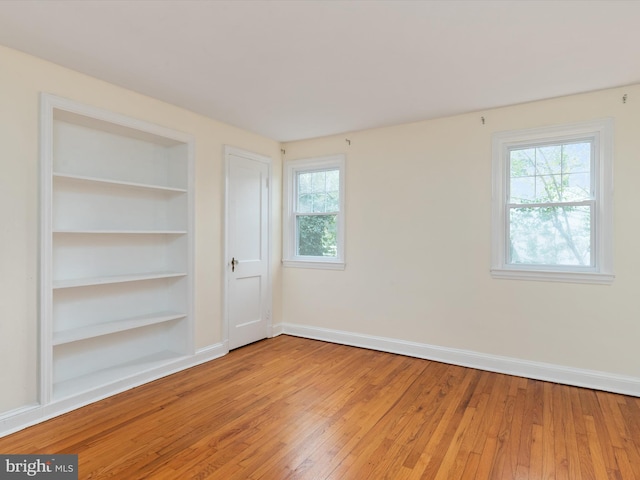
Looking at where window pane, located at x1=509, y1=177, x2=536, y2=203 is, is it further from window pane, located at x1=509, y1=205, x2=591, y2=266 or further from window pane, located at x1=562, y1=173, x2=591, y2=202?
window pane, located at x1=562, y1=173, x2=591, y2=202

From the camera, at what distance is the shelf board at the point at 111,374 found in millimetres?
2823

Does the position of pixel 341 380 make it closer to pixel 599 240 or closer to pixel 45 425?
pixel 45 425

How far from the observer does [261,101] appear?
3404mm

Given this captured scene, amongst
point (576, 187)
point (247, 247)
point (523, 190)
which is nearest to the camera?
point (576, 187)

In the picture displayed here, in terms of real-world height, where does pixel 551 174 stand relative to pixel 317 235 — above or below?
above

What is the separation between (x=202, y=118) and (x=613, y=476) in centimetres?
424

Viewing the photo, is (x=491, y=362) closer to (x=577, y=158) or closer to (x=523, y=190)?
(x=523, y=190)

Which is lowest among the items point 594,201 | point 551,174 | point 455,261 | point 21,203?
point 455,261

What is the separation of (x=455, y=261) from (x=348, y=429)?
81.6 inches

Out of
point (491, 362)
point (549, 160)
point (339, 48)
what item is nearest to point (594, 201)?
point (549, 160)

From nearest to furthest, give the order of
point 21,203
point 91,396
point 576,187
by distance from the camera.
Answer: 1. point 21,203
2. point 91,396
3. point 576,187

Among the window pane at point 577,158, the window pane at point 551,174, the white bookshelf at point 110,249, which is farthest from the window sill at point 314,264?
the window pane at point 577,158

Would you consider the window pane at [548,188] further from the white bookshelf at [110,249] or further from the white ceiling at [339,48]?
the white bookshelf at [110,249]

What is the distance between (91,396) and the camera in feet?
9.45
